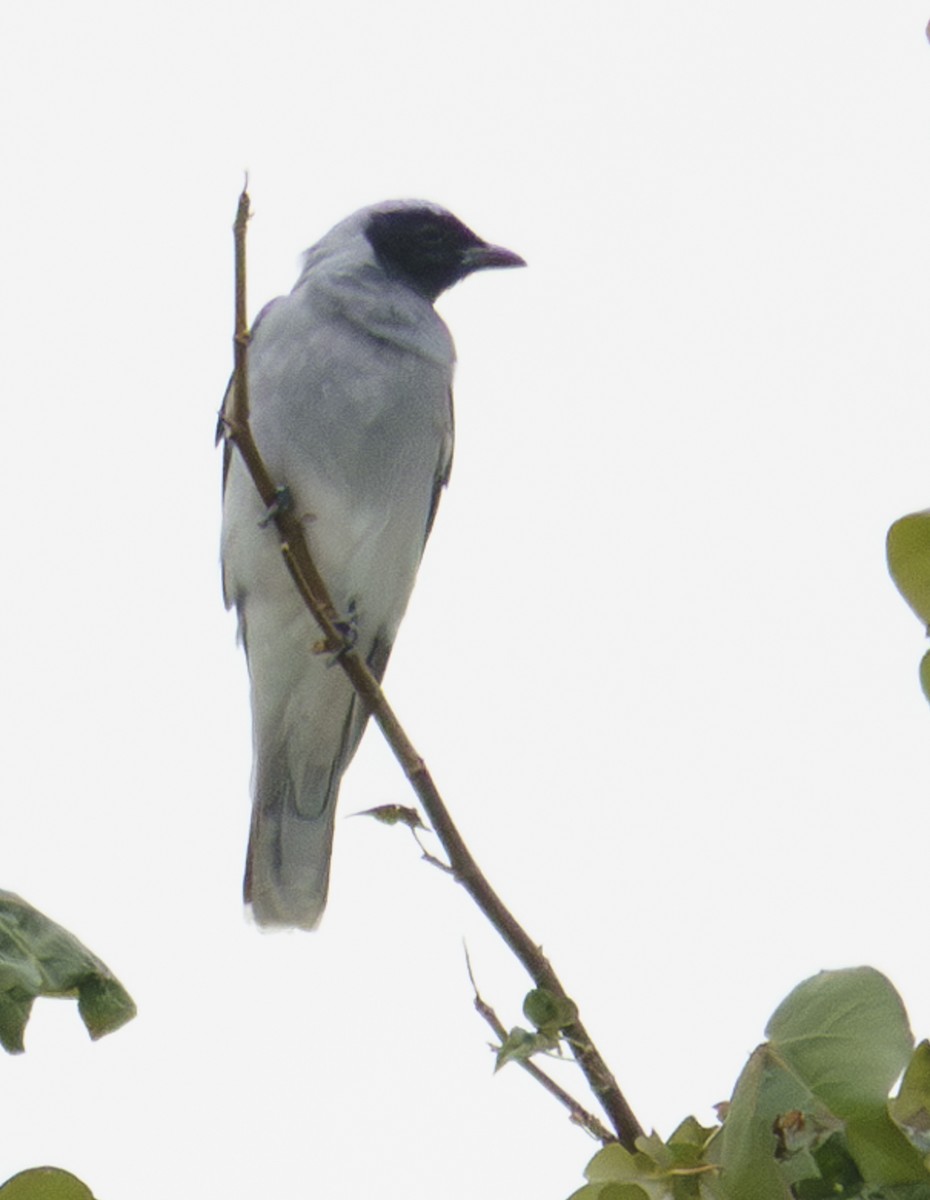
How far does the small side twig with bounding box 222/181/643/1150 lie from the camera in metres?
2.16

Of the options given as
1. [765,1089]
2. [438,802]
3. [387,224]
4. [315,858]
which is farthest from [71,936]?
[387,224]

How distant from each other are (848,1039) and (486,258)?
5435 millimetres

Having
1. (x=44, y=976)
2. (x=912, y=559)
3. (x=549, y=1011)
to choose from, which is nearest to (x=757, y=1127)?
(x=549, y=1011)

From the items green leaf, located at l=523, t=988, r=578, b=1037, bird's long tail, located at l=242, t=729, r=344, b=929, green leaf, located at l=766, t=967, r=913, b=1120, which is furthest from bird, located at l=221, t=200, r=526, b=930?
green leaf, located at l=766, t=967, r=913, b=1120

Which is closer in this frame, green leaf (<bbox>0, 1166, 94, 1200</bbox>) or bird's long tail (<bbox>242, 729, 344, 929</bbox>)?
green leaf (<bbox>0, 1166, 94, 1200</bbox>)

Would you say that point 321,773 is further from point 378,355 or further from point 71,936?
point 71,936

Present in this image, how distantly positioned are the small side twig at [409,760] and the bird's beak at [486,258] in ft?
11.8

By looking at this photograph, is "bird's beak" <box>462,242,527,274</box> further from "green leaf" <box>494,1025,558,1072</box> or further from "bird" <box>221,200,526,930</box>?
"green leaf" <box>494,1025,558,1072</box>

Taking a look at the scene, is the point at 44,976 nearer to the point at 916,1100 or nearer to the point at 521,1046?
the point at 521,1046

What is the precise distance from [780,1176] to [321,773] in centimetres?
450

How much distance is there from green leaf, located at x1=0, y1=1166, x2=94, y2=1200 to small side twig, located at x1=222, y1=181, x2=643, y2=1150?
668 millimetres

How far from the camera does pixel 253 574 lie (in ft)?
19.9

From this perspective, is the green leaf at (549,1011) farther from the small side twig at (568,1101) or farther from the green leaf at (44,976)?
the green leaf at (44,976)

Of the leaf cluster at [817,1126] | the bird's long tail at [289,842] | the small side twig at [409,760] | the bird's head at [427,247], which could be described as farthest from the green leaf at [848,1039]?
the bird's head at [427,247]
